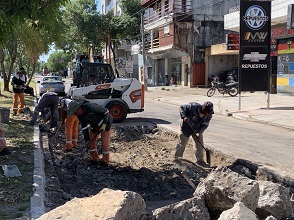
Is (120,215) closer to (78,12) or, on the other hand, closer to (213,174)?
(213,174)

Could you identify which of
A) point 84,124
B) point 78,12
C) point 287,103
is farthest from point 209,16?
point 84,124

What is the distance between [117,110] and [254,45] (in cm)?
761

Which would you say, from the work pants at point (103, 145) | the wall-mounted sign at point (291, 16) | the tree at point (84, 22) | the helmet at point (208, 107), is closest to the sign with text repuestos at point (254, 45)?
the wall-mounted sign at point (291, 16)

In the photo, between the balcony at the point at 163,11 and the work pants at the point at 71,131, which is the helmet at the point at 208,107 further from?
the balcony at the point at 163,11

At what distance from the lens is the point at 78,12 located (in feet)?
140

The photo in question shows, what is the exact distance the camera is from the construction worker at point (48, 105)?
1207 centimetres

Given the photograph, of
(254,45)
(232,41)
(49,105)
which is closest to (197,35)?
(232,41)

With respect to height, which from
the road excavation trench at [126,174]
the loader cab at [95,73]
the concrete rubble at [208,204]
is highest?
the loader cab at [95,73]

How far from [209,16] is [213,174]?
3165 cm

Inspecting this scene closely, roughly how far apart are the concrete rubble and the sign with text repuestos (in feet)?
44.8

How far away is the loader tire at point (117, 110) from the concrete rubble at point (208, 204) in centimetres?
907

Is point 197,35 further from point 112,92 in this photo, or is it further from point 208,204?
point 208,204

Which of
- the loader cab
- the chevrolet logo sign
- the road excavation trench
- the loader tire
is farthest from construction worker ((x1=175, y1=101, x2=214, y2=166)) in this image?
the chevrolet logo sign

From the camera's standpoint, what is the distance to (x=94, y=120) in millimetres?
8430
